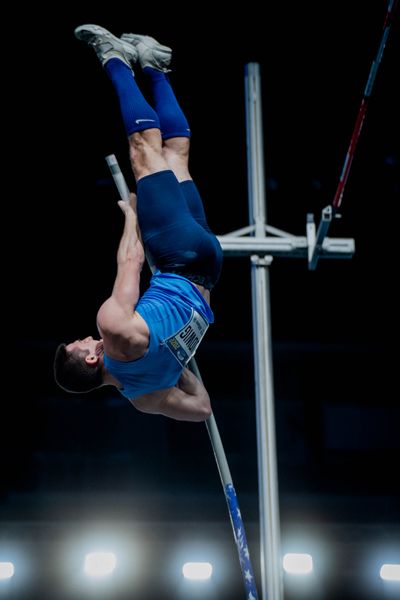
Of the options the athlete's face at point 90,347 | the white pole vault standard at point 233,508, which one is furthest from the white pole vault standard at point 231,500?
the athlete's face at point 90,347

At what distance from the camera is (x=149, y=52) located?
3.47 meters

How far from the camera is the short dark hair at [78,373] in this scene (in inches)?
128

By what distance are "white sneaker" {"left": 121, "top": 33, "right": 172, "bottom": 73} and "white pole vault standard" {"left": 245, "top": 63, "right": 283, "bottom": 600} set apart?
60cm

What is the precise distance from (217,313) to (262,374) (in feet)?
10.8

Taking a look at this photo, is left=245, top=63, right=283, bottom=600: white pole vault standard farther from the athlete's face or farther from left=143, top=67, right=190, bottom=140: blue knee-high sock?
the athlete's face

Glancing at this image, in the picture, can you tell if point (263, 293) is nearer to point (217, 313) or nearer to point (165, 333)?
point (165, 333)

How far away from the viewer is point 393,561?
5941 mm

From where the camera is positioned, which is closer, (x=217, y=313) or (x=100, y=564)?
(x=100, y=564)

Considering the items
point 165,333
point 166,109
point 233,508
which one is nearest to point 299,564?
point 233,508

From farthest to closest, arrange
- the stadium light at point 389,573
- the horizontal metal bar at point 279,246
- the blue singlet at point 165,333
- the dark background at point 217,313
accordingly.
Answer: the stadium light at point 389,573, the dark background at point 217,313, the horizontal metal bar at point 279,246, the blue singlet at point 165,333

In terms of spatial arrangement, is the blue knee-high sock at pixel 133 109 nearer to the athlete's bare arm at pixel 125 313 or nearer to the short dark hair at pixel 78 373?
the athlete's bare arm at pixel 125 313

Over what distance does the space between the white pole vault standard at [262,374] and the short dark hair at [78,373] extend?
31.2 inches

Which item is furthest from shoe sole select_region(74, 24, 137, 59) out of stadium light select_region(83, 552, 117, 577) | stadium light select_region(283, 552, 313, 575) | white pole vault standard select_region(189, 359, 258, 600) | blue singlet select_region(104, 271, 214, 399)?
stadium light select_region(283, 552, 313, 575)

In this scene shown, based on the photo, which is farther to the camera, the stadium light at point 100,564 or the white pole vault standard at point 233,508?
the stadium light at point 100,564
